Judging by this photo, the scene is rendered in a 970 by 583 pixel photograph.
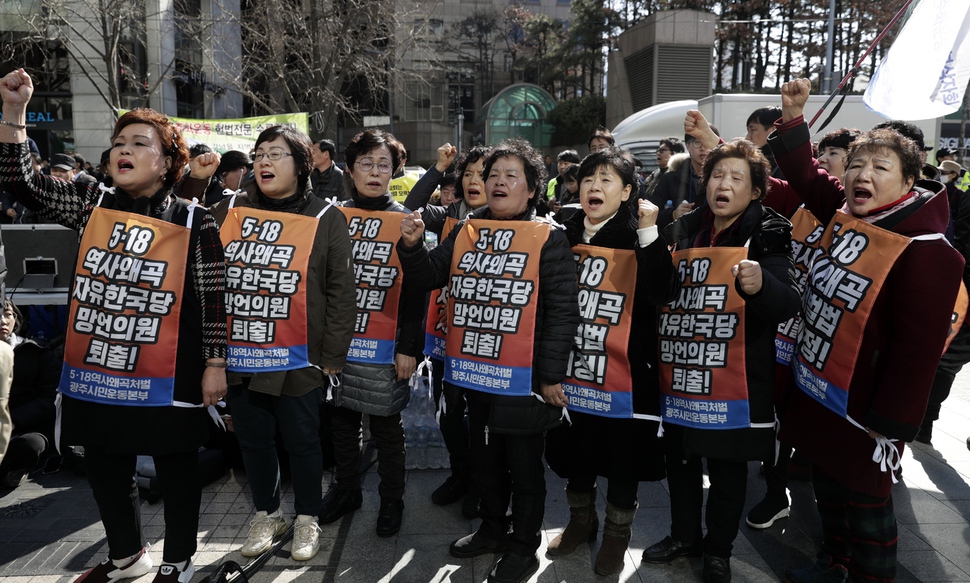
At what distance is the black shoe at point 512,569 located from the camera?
314 cm

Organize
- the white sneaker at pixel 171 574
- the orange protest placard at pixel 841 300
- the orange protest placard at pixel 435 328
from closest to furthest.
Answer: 1. the orange protest placard at pixel 841 300
2. the white sneaker at pixel 171 574
3. the orange protest placard at pixel 435 328

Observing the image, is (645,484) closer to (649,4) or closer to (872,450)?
(872,450)

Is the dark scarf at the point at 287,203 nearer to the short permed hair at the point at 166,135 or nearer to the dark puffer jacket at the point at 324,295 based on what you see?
the dark puffer jacket at the point at 324,295

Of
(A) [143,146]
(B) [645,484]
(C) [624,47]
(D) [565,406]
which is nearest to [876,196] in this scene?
(D) [565,406]

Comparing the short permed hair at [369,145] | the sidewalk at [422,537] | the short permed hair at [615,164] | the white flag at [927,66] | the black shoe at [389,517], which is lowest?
the sidewalk at [422,537]

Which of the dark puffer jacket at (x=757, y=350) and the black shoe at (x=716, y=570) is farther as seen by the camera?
the black shoe at (x=716, y=570)

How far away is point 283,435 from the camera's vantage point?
3412 millimetres

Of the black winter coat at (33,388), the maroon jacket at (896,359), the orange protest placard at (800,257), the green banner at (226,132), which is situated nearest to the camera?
the maroon jacket at (896,359)

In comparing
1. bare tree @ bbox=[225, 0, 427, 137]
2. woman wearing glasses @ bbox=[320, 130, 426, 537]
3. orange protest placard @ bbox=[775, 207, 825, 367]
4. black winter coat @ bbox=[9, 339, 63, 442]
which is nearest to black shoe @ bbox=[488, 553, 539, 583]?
woman wearing glasses @ bbox=[320, 130, 426, 537]

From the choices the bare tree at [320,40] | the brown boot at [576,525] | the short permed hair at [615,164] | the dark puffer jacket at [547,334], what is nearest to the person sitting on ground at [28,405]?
the dark puffer jacket at [547,334]

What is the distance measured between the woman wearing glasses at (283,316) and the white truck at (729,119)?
9.08 m

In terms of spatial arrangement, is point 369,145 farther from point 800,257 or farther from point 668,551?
point 668,551

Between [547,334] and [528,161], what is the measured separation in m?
0.83

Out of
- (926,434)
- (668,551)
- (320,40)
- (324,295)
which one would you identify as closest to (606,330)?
(668,551)
